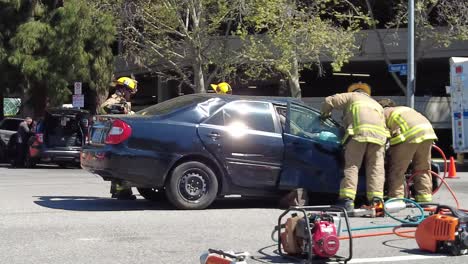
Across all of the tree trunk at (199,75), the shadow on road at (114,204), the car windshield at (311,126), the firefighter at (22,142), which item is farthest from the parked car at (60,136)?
the car windshield at (311,126)

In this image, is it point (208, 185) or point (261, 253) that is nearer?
point (261, 253)

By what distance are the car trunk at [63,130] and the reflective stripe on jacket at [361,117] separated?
11678 mm

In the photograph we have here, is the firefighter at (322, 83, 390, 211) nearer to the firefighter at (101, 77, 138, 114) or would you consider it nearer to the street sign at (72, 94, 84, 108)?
Result: the firefighter at (101, 77, 138, 114)

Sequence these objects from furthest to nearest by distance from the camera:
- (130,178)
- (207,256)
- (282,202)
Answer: (282,202), (130,178), (207,256)

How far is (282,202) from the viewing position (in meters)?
9.65

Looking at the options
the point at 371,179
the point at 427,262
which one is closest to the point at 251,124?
the point at 371,179

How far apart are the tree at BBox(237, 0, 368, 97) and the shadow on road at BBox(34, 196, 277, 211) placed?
11.6 m

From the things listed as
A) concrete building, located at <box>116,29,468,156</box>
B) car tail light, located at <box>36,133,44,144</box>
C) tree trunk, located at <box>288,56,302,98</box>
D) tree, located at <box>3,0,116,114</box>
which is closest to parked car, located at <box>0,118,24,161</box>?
tree, located at <box>3,0,116,114</box>

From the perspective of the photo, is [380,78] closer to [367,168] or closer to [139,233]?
[367,168]

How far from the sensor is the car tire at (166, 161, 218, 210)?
29.8 ft

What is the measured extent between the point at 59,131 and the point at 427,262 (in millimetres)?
14728

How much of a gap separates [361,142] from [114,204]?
147 inches

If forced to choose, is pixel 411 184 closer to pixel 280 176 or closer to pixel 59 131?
pixel 280 176

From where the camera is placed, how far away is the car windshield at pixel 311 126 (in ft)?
31.3
